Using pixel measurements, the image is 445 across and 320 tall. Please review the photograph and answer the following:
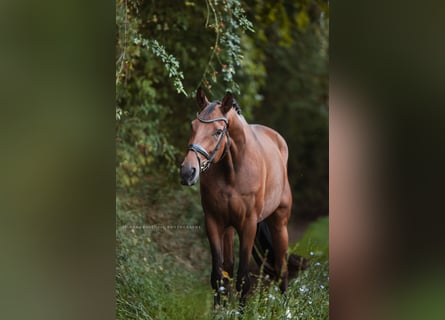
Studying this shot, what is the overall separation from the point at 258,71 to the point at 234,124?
8.56 feet

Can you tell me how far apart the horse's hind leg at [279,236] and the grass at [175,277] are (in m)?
0.12

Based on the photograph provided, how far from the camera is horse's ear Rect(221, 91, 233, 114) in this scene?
3314mm

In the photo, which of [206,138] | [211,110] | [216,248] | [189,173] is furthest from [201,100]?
[216,248]

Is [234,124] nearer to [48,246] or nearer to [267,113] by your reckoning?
[48,246]

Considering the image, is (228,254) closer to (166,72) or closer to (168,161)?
(168,161)

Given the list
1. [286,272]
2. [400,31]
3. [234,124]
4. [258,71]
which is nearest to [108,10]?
[234,124]

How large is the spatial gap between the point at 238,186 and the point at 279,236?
0.47 meters

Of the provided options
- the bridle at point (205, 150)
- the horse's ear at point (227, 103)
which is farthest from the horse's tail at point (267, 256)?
the horse's ear at point (227, 103)

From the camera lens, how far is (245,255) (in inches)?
139

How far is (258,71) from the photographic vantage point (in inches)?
233

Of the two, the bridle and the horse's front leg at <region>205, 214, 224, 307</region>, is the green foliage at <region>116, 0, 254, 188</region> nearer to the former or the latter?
the bridle

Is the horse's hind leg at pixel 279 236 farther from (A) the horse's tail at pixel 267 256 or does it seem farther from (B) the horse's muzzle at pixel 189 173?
(B) the horse's muzzle at pixel 189 173

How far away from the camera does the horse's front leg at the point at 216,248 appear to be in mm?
3486

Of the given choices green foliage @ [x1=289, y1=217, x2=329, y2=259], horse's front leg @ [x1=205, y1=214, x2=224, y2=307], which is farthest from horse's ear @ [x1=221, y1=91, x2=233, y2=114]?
green foliage @ [x1=289, y1=217, x2=329, y2=259]
